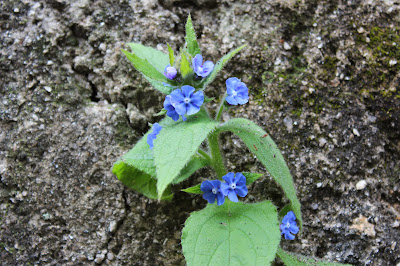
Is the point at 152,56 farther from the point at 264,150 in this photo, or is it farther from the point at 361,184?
the point at 361,184

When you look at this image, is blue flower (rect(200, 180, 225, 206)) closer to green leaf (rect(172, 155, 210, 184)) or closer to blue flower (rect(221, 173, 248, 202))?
blue flower (rect(221, 173, 248, 202))

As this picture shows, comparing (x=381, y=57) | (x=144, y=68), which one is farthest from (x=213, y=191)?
(x=381, y=57)

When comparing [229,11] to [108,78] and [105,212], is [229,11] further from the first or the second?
[105,212]

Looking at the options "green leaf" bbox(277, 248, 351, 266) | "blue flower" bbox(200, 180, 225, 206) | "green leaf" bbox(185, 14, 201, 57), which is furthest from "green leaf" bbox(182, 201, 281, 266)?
"green leaf" bbox(185, 14, 201, 57)

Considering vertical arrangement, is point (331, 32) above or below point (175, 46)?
above

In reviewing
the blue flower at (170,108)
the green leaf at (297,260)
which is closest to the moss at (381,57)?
the green leaf at (297,260)

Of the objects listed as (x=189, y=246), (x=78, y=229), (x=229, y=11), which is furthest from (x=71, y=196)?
(x=229, y=11)
